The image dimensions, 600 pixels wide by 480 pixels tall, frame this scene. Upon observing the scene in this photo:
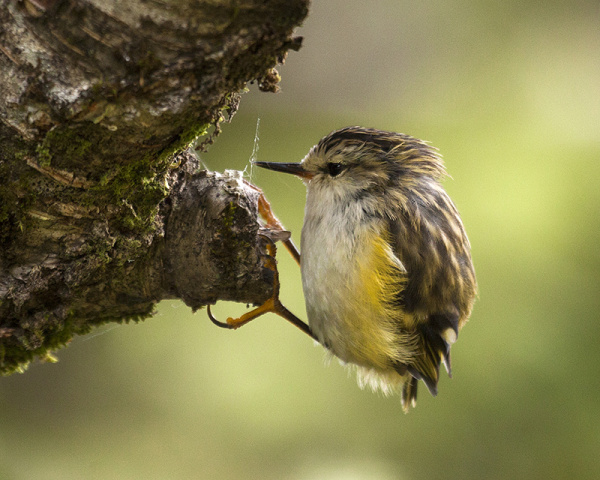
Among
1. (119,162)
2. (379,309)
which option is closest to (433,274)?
(379,309)

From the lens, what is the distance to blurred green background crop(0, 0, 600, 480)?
9.52 ft

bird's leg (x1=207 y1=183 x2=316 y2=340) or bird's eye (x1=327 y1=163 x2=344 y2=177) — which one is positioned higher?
bird's eye (x1=327 y1=163 x2=344 y2=177)

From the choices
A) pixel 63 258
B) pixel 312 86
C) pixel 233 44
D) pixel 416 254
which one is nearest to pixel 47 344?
pixel 63 258

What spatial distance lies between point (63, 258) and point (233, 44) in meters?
0.87

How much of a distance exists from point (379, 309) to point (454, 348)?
935 mm

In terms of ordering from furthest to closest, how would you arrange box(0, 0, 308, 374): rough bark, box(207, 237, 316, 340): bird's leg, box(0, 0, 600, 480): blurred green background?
box(0, 0, 600, 480): blurred green background < box(207, 237, 316, 340): bird's leg < box(0, 0, 308, 374): rough bark

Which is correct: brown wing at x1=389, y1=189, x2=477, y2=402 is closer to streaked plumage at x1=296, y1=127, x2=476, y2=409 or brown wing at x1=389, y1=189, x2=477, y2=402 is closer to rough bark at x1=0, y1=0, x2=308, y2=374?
streaked plumage at x1=296, y1=127, x2=476, y2=409

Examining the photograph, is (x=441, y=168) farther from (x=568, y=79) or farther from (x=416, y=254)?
(x=568, y=79)

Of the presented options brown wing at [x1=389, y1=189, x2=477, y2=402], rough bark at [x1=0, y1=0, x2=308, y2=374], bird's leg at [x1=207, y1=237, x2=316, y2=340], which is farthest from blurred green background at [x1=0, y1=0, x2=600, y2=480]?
rough bark at [x1=0, y1=0, x2=308, y2=374]

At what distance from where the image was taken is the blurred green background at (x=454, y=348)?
2900 millimetres

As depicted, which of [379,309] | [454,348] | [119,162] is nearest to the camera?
[119,162]

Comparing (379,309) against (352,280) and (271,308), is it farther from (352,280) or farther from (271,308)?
(271,308)

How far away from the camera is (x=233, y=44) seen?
1.25 meters

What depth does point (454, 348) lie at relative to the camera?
310cm
